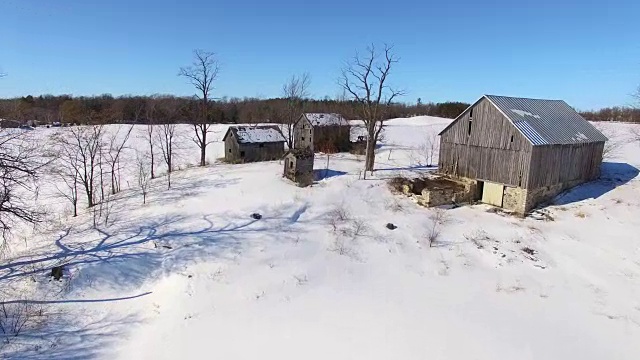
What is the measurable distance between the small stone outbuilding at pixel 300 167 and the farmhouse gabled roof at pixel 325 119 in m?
16.6

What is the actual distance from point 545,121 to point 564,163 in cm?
318

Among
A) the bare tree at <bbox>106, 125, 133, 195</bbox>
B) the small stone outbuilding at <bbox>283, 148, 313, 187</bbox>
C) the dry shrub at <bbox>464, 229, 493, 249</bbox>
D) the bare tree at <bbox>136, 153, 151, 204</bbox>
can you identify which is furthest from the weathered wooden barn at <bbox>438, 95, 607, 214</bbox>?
the bare tree at <bbox>106, 125, 133, 195</bbox>

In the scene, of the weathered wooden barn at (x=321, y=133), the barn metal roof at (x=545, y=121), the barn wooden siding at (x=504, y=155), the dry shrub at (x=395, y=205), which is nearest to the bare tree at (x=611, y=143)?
the barn metal roof at (x=545, y=121)

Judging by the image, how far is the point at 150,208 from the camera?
26.1 metres

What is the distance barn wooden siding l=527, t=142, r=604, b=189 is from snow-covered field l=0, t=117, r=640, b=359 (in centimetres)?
164

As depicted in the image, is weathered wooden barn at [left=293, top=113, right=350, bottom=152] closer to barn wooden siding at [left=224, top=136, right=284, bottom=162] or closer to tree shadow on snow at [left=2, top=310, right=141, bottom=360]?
barn wooden siding at [left=224, top=136, right=284, bottom=162]

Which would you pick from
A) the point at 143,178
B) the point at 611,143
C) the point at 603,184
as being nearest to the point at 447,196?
the point at 603,184

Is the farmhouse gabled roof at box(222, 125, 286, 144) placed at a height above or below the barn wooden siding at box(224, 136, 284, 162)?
above

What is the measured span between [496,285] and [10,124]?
2283cm

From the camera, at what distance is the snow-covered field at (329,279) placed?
Answer: 1427 cm

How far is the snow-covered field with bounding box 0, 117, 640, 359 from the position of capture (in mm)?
14266

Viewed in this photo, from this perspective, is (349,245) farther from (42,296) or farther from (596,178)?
(596,178)

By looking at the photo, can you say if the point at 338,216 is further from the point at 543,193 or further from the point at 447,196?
the point at 543,193

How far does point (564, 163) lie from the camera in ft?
93.0
